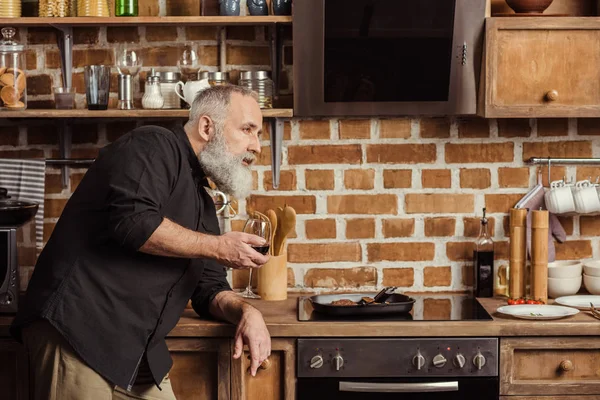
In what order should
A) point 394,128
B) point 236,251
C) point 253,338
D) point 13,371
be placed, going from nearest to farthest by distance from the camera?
point 236,251 → point 253,338 → point 13,371 → point 394,128

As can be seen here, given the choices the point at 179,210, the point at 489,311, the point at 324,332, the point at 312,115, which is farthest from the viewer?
the point at 312,115

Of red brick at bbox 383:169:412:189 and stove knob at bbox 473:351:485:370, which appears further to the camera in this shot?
red brick at bbox 383:169:412:189

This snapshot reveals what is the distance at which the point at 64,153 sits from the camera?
3402 mm

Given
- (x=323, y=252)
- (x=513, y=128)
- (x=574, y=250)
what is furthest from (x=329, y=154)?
(x=574, y=250)

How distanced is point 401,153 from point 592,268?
32.8 inches

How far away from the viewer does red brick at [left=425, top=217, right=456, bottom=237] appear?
3.43 m

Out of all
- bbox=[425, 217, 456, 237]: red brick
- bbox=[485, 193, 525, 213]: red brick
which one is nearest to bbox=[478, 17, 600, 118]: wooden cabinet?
bbox=[485, 193, 525, 213]: red brick

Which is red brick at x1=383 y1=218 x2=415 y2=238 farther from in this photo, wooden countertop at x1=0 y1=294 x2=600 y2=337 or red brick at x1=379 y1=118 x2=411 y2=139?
wooden countertop at x1=0 y1=294 x2=600 y2=337

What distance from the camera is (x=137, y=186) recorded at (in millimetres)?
2342

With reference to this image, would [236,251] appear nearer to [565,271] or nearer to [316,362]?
[316,362]

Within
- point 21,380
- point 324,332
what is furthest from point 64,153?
point 324,332

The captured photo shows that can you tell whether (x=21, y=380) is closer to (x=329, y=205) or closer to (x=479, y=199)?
(x=329, y=205)

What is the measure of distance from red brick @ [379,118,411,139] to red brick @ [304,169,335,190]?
10.1 inches

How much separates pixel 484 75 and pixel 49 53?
167 centimetres
